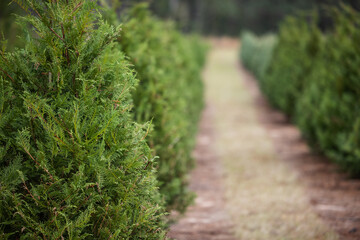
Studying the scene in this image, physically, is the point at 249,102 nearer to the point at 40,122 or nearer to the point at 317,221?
the point at 317,221

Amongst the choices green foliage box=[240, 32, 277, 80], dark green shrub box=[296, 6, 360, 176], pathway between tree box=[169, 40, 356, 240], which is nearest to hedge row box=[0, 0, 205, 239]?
pathway between tree box=[169, 40, 356, 240]

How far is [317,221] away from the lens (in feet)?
13.5

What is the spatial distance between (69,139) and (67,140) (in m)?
0.03

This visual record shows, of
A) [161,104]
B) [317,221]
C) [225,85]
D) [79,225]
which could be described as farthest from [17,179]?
[225,85]

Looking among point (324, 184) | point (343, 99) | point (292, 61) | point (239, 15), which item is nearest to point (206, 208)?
point (324, 184)

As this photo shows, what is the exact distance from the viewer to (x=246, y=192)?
5.32 meters

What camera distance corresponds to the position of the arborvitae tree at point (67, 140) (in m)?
1.84

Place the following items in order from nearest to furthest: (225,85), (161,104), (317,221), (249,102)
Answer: (161,104) → (317,221) → (249,102) → (225,85)

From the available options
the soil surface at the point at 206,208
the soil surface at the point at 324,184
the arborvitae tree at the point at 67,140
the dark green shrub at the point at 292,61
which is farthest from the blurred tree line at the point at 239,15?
the arborvitae tree at the point at 67,140

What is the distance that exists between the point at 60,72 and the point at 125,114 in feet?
1.46

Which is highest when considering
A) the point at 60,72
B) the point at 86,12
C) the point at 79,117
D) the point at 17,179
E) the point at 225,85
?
the point at 86,12

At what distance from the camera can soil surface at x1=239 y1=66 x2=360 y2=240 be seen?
412 cm

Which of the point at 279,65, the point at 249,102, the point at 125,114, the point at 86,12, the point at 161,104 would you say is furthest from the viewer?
the point at 249,102

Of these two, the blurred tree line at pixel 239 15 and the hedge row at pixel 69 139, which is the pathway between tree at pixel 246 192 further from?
the blurred tree line at pixel 239 15
